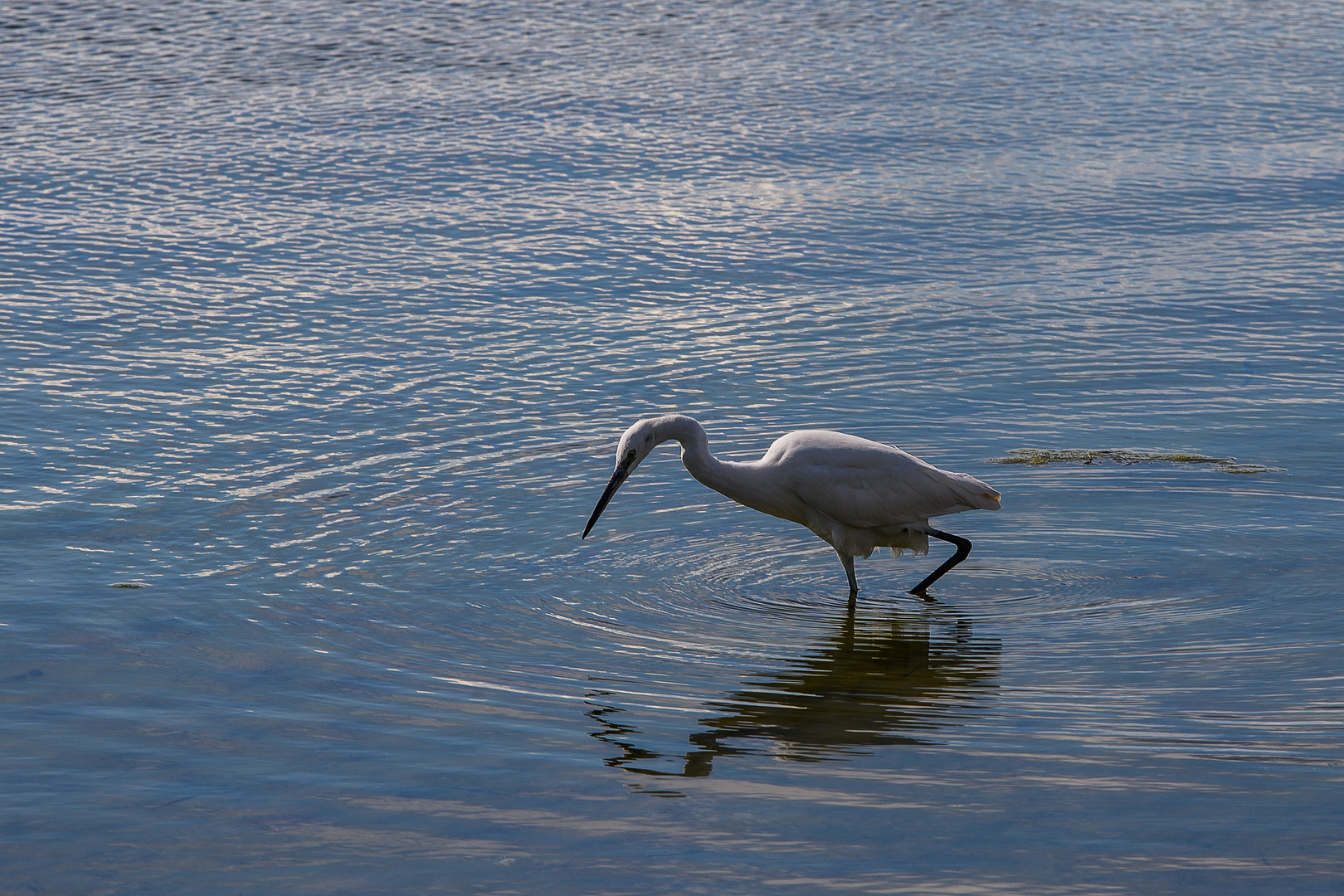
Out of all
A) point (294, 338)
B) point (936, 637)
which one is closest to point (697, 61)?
point (294, 338)

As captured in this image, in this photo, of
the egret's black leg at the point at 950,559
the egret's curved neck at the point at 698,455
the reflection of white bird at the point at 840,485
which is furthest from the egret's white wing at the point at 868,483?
the egret's curved neck at the point at 698,455

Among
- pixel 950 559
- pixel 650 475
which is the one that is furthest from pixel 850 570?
pixel 650 475

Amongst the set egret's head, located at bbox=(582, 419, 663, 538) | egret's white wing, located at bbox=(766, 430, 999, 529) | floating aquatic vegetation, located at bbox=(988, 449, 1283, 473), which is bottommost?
floating aquatic vegetation, located at bbox=(988, 449, 1283, 473)

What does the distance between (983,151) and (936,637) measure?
1070 cm

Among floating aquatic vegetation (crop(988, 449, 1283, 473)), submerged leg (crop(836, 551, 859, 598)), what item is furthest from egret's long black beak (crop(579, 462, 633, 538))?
floating aquatic vegetation (crop(988, 449, 1283, 473))

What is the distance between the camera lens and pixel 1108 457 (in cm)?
1065

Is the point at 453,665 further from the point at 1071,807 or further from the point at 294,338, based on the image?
the point at 294,338

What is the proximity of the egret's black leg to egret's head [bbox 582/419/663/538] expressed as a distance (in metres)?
1.88

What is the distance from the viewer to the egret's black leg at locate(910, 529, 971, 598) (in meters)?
9.27

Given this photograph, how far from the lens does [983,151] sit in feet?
59.2

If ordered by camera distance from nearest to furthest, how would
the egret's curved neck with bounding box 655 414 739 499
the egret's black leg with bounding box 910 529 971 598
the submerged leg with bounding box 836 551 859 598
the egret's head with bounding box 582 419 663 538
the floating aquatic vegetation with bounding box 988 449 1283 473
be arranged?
the egret's head with bounding box 582 419 663 538, the egret's curved neck with bounding box 655 414 739 499, the submerged leg with bounding box 836 551 859 598, the egret's black leg with bounding box 910 529 971 598, the floating aquatic vegetation with bounding box 988 449 1283 473

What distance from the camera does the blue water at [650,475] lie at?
6.32m

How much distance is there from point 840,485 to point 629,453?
49.3 inches

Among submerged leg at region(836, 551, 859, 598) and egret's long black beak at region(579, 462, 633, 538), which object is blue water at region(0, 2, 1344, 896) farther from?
egret's long black beak at region(579, 462, 633, 538)
